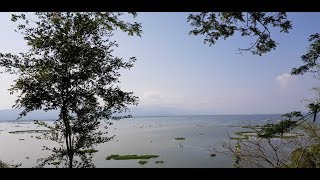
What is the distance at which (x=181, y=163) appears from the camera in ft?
105

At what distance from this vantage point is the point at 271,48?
23.2 feet
